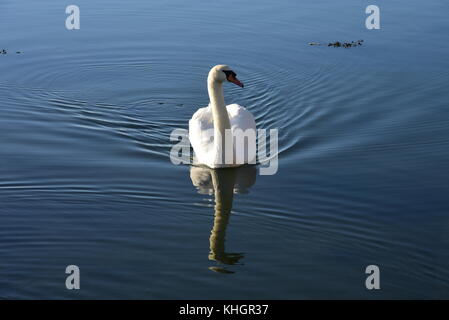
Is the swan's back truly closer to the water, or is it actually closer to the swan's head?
the water

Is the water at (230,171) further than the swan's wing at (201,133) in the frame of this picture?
No

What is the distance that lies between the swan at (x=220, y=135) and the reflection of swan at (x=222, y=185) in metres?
0.14

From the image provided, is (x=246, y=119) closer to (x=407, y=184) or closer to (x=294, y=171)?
(x=294, y=171)

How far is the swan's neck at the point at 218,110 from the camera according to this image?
12.8 m

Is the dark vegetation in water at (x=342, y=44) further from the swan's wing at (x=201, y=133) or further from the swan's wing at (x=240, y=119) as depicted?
the swan's wing at (x=201, y=133)

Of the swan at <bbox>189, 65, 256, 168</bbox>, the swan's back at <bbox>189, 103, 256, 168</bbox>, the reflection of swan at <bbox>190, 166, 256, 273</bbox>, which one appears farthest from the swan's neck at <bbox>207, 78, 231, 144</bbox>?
the reflection of swan at <bbox>190, 166, 256, 273</bbox>

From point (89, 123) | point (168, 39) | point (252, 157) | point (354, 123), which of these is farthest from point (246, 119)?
point (168, 39)

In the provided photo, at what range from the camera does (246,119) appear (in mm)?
13281

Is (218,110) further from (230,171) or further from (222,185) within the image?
(222,185)

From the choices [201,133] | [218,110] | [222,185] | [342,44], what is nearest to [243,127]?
[218,110]

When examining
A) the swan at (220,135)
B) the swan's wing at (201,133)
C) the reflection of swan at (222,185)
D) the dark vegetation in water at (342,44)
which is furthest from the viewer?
the dark vegetation in water at (342,44)

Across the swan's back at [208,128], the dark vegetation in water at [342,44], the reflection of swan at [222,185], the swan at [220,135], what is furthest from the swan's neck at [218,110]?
the dark vegetation in water at [342,44]

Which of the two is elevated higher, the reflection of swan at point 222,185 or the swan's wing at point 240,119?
the swan's wing at point 240,119

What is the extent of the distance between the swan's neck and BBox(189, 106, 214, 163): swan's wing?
0.31 meters
